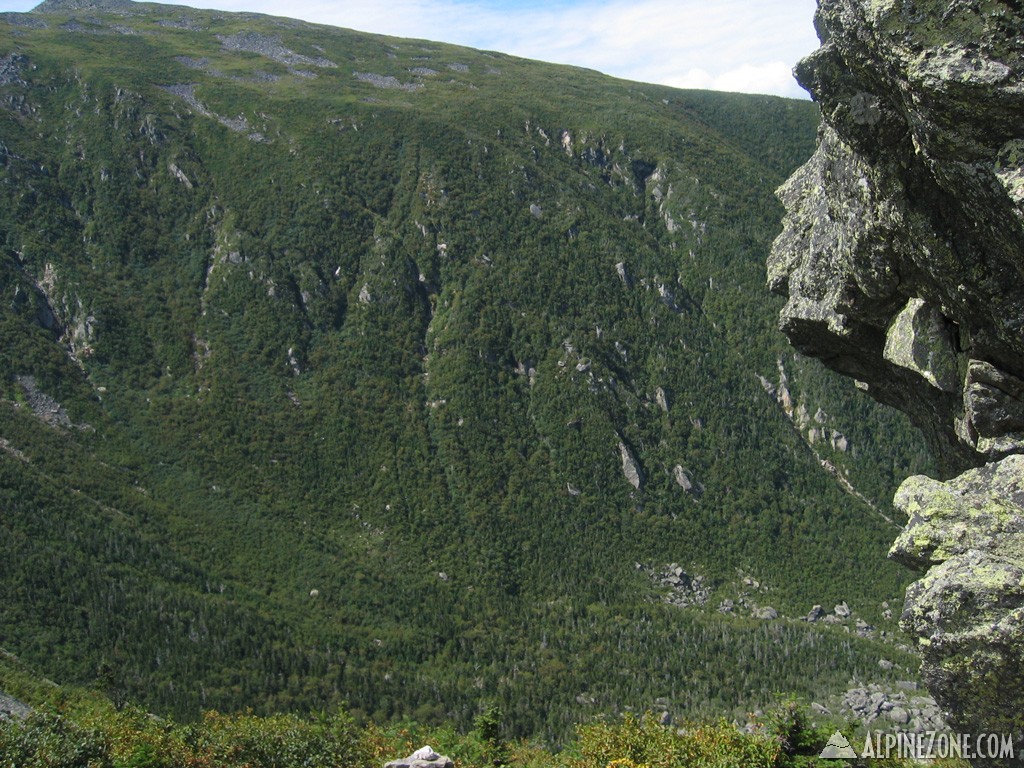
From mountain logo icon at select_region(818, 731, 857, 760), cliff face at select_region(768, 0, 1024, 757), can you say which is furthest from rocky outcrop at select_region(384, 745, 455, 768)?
cliff face at select_region(768, 0, 1024, 757)

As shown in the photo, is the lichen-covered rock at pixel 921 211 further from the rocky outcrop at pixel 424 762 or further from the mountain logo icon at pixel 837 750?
the rocky outcrop at pixel 424 762

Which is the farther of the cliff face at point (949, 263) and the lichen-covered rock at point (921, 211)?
the cliff face at point (949, 263)

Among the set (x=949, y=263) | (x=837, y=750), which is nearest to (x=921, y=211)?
(x=949, y=263)

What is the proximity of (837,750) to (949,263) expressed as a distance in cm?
1717

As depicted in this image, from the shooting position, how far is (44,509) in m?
167

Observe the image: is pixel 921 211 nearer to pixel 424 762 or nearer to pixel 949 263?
pixel 949 263

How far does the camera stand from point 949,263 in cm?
1883

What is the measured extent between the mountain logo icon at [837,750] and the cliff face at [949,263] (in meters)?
8.73

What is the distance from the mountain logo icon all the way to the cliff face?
28.7 ft

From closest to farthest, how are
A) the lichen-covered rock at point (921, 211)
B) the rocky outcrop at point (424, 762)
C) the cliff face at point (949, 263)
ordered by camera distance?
the lichen-covered rock at point (921, 211), the cliff face at point (949, 263), the rocky outcrop at point (424, 762)

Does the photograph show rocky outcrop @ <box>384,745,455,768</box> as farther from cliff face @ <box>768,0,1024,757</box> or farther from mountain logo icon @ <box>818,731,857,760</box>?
cliff face @ <box>768,0,1024,757</box>

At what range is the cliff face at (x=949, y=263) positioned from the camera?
15.6 m

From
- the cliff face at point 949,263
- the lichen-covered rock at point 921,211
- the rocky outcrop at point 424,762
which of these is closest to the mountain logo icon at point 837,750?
the cliff face at point 949,263

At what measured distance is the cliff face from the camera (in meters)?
15.6
